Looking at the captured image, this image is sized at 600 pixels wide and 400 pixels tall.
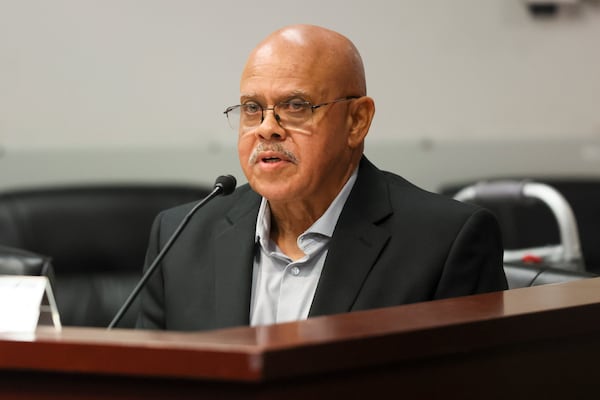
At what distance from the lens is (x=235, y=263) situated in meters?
1.98

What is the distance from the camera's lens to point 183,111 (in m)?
4.34

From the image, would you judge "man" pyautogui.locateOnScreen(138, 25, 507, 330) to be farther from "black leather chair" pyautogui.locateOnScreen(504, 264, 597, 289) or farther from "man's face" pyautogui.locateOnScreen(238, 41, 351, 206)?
"black leather chair" pyautogui.locateOnScreen(504, 264, 597, 289)

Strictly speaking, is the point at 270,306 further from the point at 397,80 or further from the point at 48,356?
the point at 397,80

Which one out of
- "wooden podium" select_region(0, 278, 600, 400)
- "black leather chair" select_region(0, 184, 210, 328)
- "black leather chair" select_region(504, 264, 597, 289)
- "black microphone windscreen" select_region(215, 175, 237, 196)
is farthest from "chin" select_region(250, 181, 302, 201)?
"black leather chair" select_region(0, 184, 210, 328)

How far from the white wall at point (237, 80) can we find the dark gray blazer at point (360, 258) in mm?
2215

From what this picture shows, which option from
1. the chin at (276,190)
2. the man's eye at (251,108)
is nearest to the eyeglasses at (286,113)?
the man's eye at (251,108)

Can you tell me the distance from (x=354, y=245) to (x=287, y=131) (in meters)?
0.24

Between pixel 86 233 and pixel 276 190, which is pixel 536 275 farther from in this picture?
pixel 86 233

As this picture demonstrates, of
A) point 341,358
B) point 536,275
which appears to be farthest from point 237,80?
point 341,358

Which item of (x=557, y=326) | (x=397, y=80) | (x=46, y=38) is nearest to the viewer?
(x=557, y=326)

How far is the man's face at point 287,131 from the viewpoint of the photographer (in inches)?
75.2

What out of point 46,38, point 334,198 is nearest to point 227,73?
point 46,38

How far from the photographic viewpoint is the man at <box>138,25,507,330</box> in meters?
1.88

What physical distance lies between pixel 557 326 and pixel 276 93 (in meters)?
0.86
